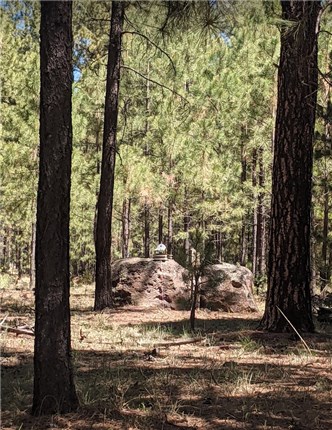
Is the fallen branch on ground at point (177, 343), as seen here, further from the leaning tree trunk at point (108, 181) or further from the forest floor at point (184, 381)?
the leaning tree trunk at point (108, 181)

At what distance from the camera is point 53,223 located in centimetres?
297

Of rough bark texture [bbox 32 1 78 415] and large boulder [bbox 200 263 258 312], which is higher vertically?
rough bark texture [bbox 32 1 78 415]

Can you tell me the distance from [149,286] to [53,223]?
7403 millimetres

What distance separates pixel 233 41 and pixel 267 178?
5.21 meters

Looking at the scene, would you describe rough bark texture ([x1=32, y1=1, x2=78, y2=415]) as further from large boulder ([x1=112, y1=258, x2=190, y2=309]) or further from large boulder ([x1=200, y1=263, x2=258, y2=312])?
large boulder ([x1=112, y1=258, x2=190, y2=309])

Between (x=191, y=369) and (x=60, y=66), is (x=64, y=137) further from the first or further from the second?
(x=191, y=369)

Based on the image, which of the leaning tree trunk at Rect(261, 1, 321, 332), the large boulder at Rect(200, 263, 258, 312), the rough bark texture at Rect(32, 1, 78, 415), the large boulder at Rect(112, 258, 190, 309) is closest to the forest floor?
the rough bark texture at Rect(32, 1, 78, 415)

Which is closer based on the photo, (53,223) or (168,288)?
(53,223)

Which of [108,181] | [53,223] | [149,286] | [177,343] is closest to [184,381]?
[177,343]

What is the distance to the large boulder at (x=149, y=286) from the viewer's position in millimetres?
10133

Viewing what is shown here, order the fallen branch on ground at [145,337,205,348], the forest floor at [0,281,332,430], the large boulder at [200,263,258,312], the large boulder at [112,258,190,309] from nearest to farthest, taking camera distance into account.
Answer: the forest floor at [0,281,332,430], the fallen branch on ground at [145,337,205,348], the large boulder at [200,263,258,312], the large boulder at [112,258,190,309]

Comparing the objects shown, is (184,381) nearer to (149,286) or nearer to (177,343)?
(177,343)

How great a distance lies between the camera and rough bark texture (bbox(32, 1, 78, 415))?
2975 mm

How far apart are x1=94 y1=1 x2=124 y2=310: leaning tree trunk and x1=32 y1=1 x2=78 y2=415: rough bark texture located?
6.32 meters
